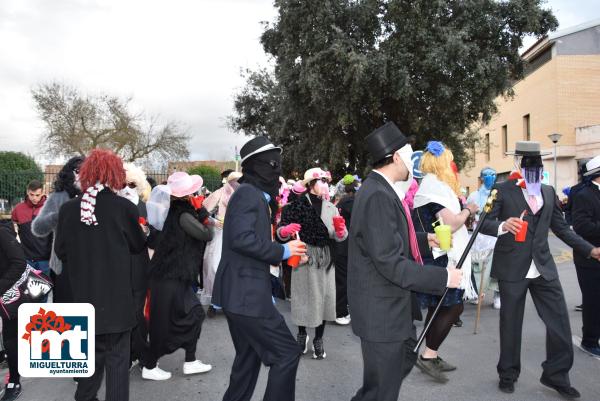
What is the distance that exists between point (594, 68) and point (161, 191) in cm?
3209

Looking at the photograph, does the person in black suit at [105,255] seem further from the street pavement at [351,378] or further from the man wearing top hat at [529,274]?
the man wearing top hat at [529,274]

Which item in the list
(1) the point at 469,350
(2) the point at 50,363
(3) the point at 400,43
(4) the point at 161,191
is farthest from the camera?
(3) the point at 400,43

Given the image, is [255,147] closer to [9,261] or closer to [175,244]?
[175,244]

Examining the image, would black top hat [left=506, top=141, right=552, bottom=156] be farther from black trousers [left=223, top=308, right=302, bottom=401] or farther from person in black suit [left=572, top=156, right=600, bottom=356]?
black trousers [left=223, top=308, right=302, bottom=401]

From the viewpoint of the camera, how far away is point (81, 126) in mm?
30906

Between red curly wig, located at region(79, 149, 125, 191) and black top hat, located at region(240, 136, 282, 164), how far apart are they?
→ 89cm

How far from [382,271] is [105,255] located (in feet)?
6.17

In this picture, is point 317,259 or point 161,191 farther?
point 317,259

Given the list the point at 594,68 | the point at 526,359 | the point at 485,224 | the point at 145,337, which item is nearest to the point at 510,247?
the point at 485,224

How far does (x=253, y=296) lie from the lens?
311 cm

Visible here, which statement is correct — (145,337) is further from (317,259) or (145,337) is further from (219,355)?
(317,259)

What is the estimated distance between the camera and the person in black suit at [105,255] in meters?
3.35

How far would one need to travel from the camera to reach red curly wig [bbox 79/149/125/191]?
3.41 meters

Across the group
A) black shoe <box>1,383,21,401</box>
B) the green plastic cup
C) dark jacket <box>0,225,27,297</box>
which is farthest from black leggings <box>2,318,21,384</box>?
the green plastic cup
